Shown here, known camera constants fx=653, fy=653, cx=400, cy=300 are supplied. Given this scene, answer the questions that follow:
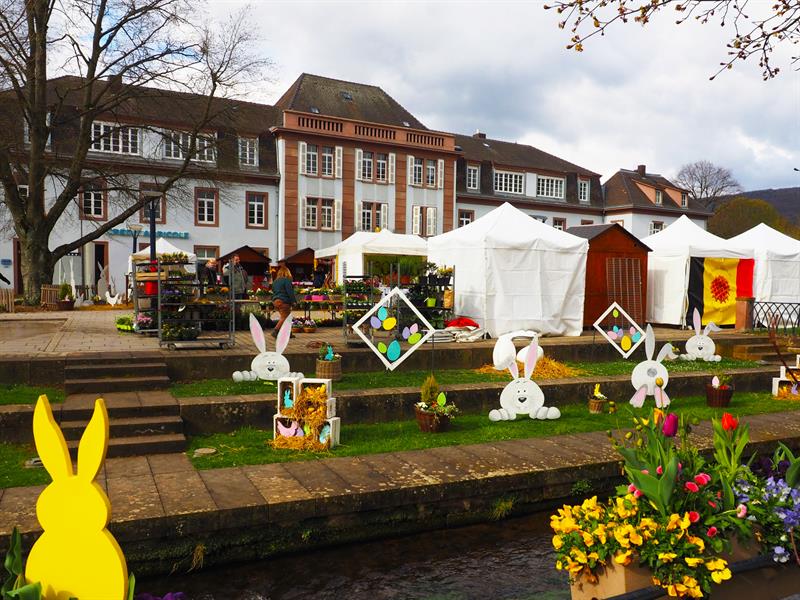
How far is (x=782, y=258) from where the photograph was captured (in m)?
20.4

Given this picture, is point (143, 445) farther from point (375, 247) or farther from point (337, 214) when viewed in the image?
point (337, 214)

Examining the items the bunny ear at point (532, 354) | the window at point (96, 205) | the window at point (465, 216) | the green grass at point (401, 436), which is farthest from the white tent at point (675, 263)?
the window at point (96, 205)

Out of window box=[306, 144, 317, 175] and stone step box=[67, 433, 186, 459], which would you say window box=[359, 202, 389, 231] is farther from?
stone step box=[67, 433, 186, 459]

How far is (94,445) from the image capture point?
294cm

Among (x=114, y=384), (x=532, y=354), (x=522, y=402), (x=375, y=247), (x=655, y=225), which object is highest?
(x=655, y=225)

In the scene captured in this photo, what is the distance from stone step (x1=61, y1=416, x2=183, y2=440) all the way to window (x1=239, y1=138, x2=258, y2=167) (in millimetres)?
27804

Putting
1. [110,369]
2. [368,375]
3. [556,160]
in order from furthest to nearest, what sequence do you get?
[556,160] → [368,375] → [110,369]

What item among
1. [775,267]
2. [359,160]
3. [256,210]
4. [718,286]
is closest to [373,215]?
[359,160]

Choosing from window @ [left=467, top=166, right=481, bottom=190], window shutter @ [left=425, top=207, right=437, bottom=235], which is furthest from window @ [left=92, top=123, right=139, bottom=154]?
window @ [left=467, top=166, right=481, bottom=190]

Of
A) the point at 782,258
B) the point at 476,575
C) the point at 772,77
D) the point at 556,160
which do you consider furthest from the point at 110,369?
the point at 556,160

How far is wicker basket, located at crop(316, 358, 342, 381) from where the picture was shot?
9898 millimetres

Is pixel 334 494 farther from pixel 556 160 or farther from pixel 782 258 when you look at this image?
pixel 556 160

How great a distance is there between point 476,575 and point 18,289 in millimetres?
30346

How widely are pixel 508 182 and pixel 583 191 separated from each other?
6507mm
